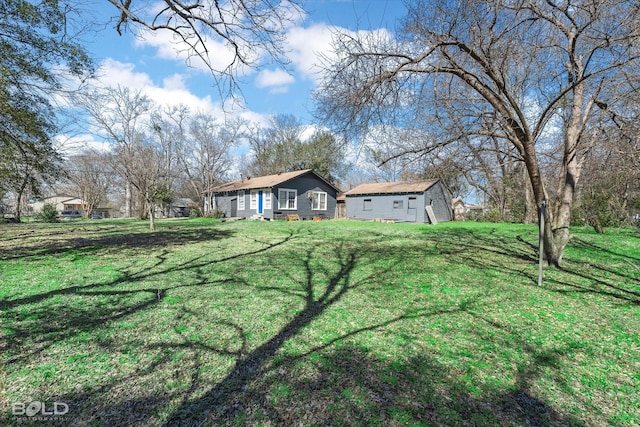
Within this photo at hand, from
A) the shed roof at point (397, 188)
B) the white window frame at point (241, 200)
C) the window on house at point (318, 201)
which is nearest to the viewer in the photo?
the shed roof at point (397, 188)

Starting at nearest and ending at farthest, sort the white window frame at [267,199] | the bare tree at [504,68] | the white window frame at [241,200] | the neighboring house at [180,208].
A: the bare tree at [504,68], the white window frame at [267,199], the white window frame at [241,200], the neighboring house at [180,208]

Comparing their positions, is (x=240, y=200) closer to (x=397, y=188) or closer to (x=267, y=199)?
(x=267, y=199)

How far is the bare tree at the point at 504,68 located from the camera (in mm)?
4719

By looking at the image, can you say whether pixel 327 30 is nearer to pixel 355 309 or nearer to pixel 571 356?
pixel 355 309

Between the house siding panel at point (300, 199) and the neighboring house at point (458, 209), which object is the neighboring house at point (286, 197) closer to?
the house siding panel at point (300, 199)

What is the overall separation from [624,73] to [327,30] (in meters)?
4.92

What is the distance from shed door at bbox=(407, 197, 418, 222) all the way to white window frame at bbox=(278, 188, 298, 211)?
332 inches

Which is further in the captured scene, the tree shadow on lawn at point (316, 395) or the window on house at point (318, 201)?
the window on house at point (318, 201)

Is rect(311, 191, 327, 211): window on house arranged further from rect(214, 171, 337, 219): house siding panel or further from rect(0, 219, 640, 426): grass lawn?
rect(0, 219, 640, 426): grass lawn

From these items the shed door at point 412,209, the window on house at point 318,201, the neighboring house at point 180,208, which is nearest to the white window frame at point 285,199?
the window on house at point 318,201

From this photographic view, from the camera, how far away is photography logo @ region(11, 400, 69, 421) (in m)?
1.98

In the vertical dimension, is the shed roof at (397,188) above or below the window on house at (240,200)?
above

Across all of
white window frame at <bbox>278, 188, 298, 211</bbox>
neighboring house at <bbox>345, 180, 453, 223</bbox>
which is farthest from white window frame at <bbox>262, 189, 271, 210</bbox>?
neighboring house at <bbox>345, 180, 453, 223</bbox>

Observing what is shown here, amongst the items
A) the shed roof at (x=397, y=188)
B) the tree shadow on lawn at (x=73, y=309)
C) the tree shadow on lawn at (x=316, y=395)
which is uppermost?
the shed roof at (x=397, y=188)
